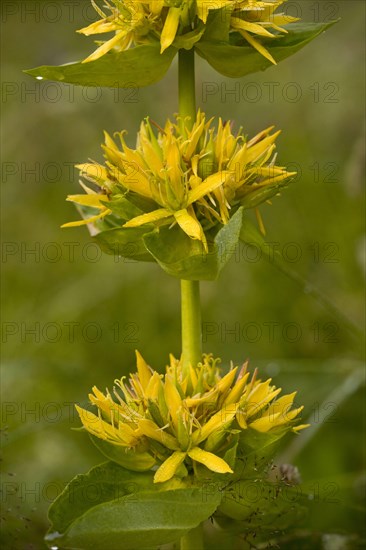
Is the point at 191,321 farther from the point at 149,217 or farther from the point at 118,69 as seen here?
the point at 118,69

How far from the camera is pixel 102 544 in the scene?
1.40 metres

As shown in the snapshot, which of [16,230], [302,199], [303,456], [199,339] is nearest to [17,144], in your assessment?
[16,230]

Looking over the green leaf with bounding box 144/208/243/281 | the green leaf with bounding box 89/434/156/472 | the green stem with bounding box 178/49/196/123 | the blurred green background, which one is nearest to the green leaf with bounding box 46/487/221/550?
the green leaf with bounding box 89/434/156/472

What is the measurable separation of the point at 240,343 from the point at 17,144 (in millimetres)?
1348

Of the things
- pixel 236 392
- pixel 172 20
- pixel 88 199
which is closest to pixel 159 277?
pixel 88 199

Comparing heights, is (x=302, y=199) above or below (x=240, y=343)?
above

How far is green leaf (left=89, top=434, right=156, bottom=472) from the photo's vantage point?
156 centimetres

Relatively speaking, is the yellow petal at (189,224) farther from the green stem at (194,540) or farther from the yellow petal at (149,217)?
the green stem at (194,540)

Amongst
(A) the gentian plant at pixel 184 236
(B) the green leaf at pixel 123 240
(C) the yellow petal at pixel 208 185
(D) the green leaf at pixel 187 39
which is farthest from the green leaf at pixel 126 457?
(D) the green leaf at pixel 187 39

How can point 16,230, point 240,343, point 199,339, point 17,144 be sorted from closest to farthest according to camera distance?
1. point 199,339
2. point 240,343
3. point 17,144
4. point 16,230

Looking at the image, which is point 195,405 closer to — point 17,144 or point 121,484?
point 121,484

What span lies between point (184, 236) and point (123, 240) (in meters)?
0.12

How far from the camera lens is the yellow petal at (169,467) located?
4.86 ft

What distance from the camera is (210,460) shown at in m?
1.47
